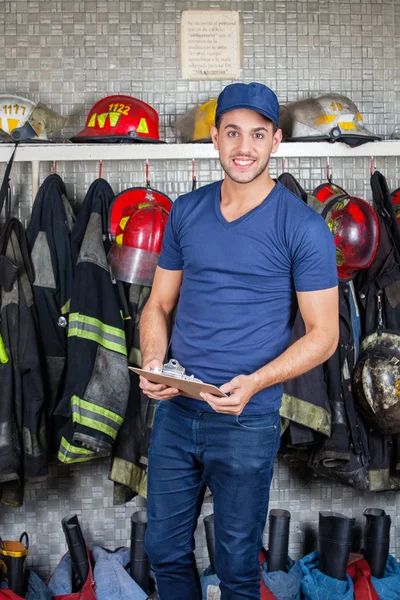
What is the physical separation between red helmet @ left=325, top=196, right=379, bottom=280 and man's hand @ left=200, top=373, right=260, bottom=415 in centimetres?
120

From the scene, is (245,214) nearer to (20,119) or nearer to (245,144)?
(245,144)

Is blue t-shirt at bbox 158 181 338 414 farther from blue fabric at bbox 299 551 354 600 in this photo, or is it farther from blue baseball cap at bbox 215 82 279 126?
blue fabric at bbox 299 551 354 600

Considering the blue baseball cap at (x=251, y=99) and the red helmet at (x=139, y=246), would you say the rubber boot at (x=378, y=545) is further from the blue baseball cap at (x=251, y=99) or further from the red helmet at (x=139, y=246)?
the blue baseball cap at (x=251, y=99)

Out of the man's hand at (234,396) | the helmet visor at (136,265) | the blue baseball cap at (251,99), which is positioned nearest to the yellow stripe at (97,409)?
the helmet visor at (136,265)

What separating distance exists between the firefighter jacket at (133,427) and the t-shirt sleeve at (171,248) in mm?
757

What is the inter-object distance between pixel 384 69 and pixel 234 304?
2073 mm

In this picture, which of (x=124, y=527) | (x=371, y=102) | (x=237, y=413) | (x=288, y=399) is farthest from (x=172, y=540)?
(x=371, y=102)

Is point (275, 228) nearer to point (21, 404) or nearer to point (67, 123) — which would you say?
point (21, 404)

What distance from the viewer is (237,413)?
7.43ft

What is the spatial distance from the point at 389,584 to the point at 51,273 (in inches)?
77.0

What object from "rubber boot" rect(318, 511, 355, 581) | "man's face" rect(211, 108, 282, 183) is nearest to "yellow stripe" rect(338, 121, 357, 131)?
"man's face" rect(211, 108, 282, 183)

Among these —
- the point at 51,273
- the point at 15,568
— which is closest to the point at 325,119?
the point at 51,273

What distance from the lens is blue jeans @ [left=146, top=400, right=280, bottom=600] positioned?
2.41 meters

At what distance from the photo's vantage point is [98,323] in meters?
3.32
